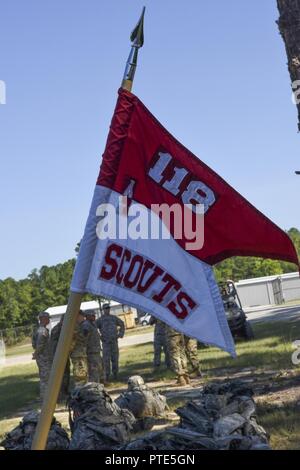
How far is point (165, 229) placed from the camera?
3.71 m

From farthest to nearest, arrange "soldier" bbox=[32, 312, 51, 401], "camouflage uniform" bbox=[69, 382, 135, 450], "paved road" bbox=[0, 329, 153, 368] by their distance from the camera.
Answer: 1. "paved road" bbox=[0, 329, 153, 368]
2. "soldier" bbox=[32, 312, 51, 401]
3. "camouflage uniform" bbox=[69, 382, 135, 450]

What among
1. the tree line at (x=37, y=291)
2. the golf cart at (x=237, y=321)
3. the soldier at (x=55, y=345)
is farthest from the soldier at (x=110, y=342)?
the tree line at (x=37, y=291)

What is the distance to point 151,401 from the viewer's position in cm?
851

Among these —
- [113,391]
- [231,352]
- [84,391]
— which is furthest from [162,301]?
[113,391]

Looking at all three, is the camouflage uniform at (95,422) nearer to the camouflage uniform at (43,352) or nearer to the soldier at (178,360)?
the soldier at (178,360)

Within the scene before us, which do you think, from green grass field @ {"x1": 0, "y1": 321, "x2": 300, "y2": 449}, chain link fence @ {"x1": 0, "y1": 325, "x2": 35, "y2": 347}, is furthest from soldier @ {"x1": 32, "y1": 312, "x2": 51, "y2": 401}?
chain link fence @ {"x1": 0, "y1": 325, "x2": 35, "y2": 347}

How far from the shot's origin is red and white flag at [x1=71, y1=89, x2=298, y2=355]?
3.57m

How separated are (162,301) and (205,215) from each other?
0.54 metres

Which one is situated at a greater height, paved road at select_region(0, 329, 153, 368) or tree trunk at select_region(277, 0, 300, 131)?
tree trunk at select_region(277, 0, 300, 131)

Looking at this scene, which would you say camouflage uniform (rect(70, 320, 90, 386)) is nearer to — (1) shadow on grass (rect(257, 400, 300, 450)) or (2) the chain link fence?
(1) shadow on grass (rect(257, 400, 300, 450))

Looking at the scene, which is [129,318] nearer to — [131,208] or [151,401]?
[151,401]

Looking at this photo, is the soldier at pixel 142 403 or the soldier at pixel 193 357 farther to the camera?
the soldier at pixel 193 357

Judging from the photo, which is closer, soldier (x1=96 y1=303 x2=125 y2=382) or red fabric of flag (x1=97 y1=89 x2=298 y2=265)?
red fabric of flag (x1=97 y1=89 x2=298 y2=265)

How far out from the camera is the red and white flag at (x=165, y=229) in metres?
3.57
